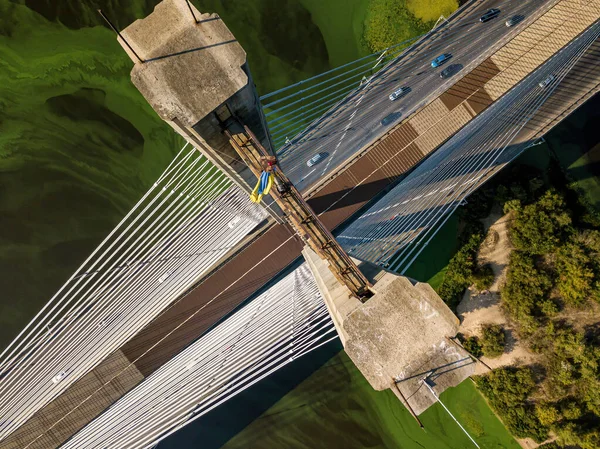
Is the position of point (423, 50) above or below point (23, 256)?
below

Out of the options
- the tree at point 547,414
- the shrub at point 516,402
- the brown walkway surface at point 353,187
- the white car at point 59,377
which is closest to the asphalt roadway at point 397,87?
the brown walkway surface at point 353,187

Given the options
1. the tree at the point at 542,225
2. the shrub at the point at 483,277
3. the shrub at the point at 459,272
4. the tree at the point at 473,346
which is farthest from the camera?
the tree at the point at 473,346

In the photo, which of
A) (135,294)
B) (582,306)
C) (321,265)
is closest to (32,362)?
(135,294)

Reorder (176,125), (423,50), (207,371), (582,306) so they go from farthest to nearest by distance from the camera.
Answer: (582,306)
(423,50)
(207,371)
(176,125)

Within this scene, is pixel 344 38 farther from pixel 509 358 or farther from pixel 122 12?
pixel 509 358

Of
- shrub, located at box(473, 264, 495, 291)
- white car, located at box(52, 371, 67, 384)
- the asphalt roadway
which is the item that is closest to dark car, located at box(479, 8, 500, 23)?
the asphalt roadway

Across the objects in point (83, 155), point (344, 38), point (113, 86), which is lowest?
point (344, 38)

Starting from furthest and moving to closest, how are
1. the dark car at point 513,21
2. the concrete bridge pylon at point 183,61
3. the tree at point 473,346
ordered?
the tree at point 473,346
the dark car at point 513,21
the concrete bridge pylon at point 183,61

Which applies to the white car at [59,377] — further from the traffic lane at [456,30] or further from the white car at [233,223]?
the traffic lane at [456,30]
